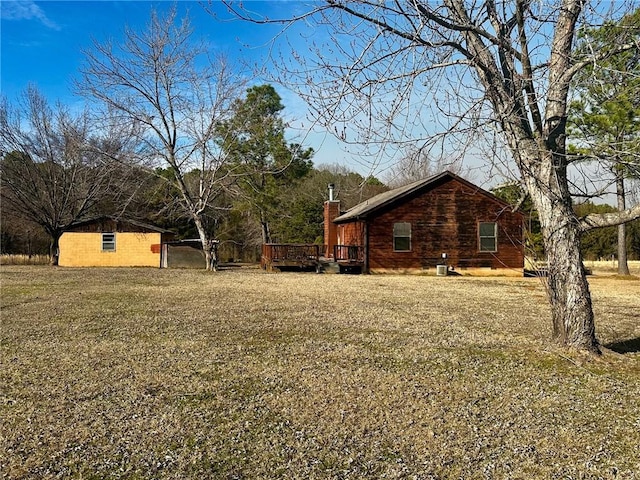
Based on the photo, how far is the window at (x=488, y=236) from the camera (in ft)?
74.3

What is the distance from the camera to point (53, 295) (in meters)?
11.8

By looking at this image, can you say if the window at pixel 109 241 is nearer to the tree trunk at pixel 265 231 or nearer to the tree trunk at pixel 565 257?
the tree trunk at pixel 265 231

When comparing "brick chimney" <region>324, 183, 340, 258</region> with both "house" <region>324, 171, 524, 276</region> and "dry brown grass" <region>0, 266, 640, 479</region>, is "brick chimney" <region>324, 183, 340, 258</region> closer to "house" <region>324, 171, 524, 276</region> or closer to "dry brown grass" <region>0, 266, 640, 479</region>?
"house" <region>324, 171, 524, 276</region>

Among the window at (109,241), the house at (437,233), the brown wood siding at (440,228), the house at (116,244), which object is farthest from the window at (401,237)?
the window at (109,241)

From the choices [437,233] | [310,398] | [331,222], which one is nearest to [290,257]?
[331,222]

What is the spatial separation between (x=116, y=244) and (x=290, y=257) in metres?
9.99

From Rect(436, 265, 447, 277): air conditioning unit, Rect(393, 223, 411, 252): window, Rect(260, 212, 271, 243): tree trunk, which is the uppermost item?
Rect(260, 212, 271, 243): tree trunk

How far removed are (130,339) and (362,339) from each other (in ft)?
10.2

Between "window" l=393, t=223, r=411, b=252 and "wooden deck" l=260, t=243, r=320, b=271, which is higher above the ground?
"window" l=393, t=223, r=411, b=252

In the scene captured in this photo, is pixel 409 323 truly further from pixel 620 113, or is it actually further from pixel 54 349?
pixel 620 113

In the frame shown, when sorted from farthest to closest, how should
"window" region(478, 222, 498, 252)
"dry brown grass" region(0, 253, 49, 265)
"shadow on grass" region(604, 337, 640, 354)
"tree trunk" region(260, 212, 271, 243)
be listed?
"tree trunk" region(260, 212, 271, 243) → "dry brown grass" region(0, 253, 49, 265) → "window" region(478, 222, 498, 252) → "shadow on grass" region(604, 337, 640, 354)

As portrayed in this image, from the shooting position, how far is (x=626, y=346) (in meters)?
6.81

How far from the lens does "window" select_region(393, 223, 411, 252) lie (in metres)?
22.4

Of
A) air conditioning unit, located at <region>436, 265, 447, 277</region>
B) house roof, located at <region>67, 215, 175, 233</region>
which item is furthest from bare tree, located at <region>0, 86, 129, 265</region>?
air conditioning unit, located at <region>436, 265, 447, 277</region>
